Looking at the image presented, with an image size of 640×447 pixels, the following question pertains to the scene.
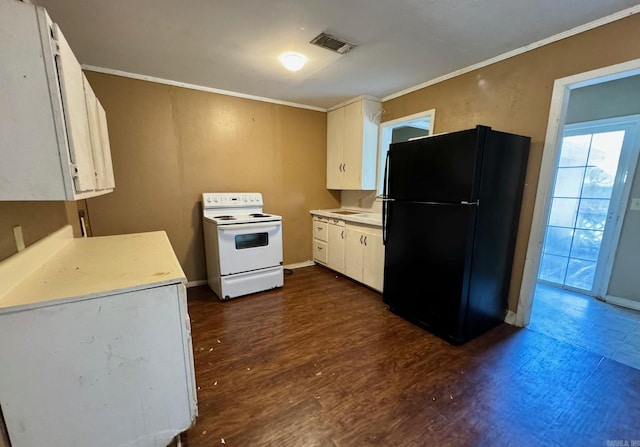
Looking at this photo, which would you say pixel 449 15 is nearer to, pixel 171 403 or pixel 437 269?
pixel 437 269

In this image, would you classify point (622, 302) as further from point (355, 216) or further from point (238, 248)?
point (238, 248)

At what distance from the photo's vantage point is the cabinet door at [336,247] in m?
3.68

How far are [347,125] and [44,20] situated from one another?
333 cm

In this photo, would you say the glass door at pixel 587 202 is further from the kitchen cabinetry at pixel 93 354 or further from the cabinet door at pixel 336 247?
the kitchen cabinetry at pixel 93 354

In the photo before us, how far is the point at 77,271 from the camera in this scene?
1.28 m

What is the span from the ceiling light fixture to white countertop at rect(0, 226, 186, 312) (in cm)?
189

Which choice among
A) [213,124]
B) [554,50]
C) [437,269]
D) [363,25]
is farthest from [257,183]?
[554,50]

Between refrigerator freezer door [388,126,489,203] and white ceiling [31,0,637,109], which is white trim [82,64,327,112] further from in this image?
refrigerator freezer door [388,126,489,203]

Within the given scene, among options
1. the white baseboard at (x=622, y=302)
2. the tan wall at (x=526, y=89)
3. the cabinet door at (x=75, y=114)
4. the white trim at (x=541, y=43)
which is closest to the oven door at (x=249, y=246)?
the cabinet door at (x=75, y=114)

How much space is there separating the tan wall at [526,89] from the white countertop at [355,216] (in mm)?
1288

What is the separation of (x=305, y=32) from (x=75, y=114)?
5.41 feet

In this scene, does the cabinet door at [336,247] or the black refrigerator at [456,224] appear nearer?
the black refrigerator at [456,224]

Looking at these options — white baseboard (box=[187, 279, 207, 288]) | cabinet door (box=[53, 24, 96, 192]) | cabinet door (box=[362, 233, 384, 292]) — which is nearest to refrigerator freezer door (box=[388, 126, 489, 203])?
cabinet door (box=[362, 233, 384, 292])

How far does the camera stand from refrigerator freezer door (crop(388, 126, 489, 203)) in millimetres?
1991
